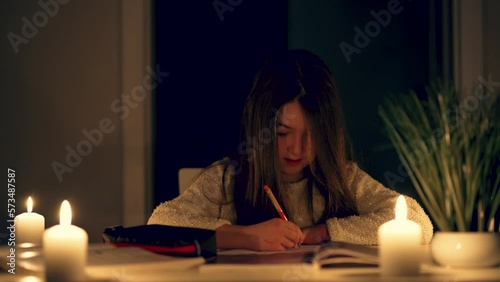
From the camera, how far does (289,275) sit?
1113 mm

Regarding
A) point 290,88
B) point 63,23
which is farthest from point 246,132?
point 63,23

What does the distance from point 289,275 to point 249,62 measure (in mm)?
2527

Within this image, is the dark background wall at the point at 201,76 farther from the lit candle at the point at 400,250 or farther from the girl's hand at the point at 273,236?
the lit candle at the point at 400,250

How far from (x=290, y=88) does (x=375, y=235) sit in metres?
0.53

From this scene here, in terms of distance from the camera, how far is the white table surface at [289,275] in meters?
1.08

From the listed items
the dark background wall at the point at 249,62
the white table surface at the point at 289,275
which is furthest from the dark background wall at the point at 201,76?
the white table surface at the point at 289,275

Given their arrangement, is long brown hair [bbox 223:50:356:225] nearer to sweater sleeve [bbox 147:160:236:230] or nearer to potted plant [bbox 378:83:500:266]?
sweater sleeve [bbox 147:160:236:230]

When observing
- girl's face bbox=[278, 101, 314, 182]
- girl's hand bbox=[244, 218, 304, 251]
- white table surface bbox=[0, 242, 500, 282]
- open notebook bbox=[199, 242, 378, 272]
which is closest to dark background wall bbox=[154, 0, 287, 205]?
girl's face bbox=[278, 101, 314, 182]

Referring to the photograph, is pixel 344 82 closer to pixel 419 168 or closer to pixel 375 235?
pixel 375 235

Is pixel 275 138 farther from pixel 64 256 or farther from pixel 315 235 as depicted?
pixel 64 256

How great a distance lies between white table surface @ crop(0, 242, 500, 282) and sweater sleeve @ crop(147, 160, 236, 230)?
0.80m

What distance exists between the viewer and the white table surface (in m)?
1.08

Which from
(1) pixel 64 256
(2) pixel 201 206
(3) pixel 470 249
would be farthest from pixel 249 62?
(1) pixel 64 256

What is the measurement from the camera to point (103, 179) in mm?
3086
